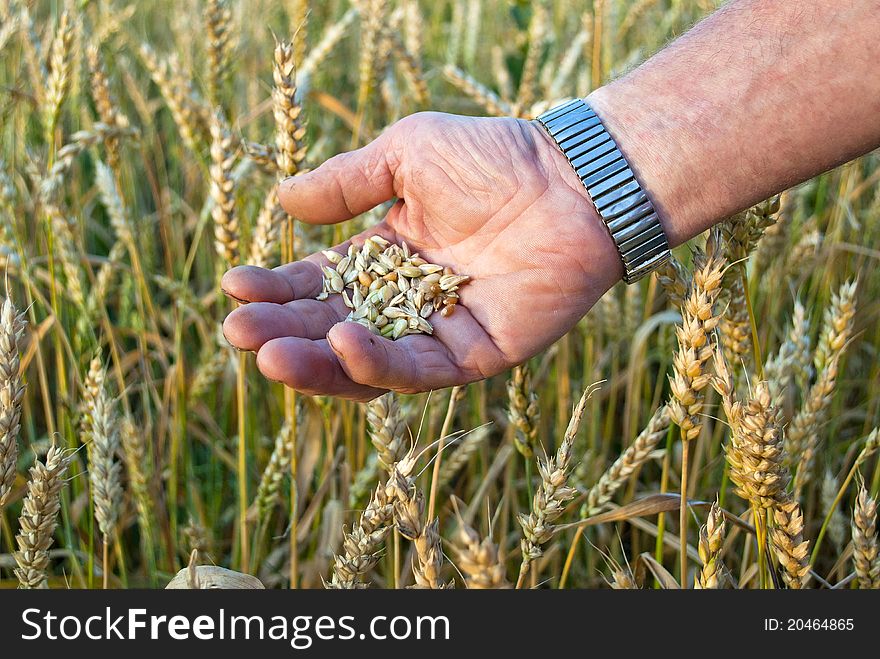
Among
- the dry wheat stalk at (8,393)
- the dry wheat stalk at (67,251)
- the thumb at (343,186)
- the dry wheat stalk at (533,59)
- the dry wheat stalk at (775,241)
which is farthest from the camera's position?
the dry wheat stalk at (533,59)

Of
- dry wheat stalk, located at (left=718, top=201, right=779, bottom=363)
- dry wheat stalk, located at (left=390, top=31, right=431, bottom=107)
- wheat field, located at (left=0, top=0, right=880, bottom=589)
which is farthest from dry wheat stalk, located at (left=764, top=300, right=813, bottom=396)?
dry wheat stalk, located at (left=390, top=31, right=431, bottom=107)

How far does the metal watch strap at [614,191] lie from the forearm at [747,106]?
0.12 ft

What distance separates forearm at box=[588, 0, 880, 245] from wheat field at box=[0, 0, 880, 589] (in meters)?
0.12

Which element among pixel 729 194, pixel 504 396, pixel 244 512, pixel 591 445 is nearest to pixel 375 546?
pixel 244 512

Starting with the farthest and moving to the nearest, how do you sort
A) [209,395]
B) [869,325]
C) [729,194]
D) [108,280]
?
[869,325] < [209,395] < [108,280] < [729,194]

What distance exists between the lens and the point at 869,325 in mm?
2590

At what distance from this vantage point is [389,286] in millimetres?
1723

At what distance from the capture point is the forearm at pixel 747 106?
141cm

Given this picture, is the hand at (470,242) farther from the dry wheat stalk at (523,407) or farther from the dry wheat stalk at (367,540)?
the dry wheat stalk at (367,540)

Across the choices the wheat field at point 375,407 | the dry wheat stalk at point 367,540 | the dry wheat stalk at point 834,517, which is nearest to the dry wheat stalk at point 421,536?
the wheat field at point 375,407

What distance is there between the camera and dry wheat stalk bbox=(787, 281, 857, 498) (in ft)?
4.79

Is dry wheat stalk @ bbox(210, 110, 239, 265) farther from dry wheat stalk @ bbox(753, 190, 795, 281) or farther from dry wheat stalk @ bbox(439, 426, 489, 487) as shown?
dry wheat stalk @ bbox(753, 190, 795, 281)
